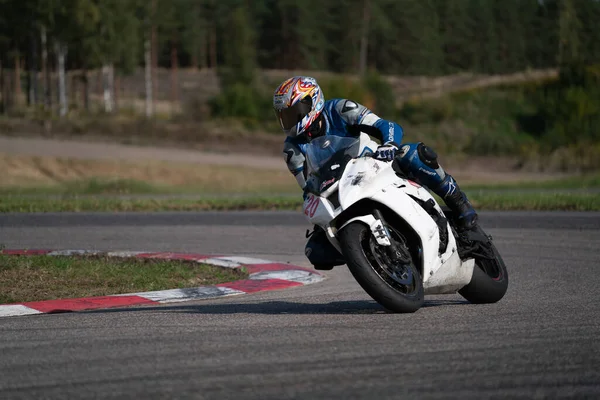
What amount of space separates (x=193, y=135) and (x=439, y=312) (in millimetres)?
43504

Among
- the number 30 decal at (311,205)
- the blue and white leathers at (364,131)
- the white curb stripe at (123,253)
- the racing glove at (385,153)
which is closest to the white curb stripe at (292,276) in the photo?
the white curb stripe at (123,253)

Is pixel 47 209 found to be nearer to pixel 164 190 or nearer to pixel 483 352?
pixel 164 190

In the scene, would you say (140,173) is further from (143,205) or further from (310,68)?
(310,68)

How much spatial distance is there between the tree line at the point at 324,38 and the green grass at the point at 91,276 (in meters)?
51.9

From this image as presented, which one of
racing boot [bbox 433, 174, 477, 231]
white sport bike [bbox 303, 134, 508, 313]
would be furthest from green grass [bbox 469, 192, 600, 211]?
white sport bike [bbox 303, 134, 508, 313]

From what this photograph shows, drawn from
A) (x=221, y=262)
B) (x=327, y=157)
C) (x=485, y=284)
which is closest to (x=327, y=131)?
(x=327, y=157)

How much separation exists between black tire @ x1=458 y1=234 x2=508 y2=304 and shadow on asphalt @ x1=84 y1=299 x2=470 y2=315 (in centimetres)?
23

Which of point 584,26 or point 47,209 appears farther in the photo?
point 584,26

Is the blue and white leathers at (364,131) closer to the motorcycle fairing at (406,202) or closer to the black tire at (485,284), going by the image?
the motorcycle fairing at (406,202)

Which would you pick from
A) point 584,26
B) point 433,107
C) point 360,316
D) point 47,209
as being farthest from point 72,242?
point 584,26

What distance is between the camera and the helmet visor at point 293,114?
7203mm

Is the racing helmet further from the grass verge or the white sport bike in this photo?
the grass verge

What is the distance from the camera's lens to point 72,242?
43.6ft

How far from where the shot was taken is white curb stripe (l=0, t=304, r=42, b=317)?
7480 mm
